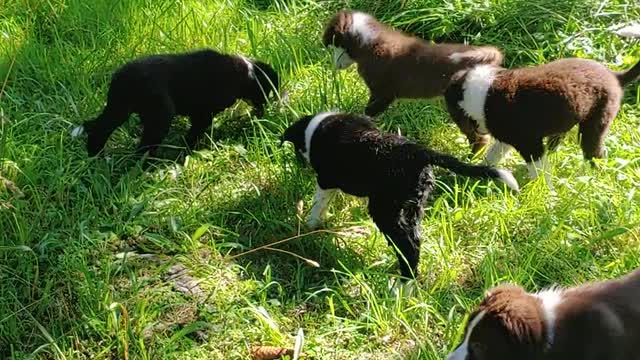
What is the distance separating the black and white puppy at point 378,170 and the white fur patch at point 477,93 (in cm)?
64

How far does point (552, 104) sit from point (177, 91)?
2.06 meters

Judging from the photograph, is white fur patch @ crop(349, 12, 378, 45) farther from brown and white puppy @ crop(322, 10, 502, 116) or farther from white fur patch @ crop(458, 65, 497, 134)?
white fur patch @ crop(458, 65, 497, 134)

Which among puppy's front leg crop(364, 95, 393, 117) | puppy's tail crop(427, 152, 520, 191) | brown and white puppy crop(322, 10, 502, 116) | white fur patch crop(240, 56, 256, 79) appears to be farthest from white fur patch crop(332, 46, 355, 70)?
puppy's tail crop(427, 152, 520, 191)

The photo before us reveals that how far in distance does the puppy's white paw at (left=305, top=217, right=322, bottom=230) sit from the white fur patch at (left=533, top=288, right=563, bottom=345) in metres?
1.45

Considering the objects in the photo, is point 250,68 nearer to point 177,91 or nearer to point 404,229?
point 177,91

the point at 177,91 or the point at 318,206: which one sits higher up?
the point at 177,91

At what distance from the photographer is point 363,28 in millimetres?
5359

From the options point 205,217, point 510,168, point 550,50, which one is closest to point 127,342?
point 205,217

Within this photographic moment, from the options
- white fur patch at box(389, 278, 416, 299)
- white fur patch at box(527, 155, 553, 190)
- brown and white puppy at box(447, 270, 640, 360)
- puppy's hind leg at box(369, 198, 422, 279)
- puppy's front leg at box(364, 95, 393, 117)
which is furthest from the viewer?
puppy's front leg at box(364, 95, 393, 117)

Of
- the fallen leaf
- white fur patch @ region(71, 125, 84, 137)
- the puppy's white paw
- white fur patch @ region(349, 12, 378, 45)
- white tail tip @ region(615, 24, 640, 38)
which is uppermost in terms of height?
white fur patch @ region(349, 12, 378, 45)

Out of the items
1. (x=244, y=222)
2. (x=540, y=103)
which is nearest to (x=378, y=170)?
(x=244, y=222)

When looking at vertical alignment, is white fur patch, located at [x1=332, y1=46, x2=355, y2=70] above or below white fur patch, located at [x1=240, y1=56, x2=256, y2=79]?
below

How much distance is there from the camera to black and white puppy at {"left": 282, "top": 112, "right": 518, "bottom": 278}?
12.7ft

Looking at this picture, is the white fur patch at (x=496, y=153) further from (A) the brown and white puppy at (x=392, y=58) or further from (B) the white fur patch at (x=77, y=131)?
(B) the white fur patch at (x=77, y=131)
